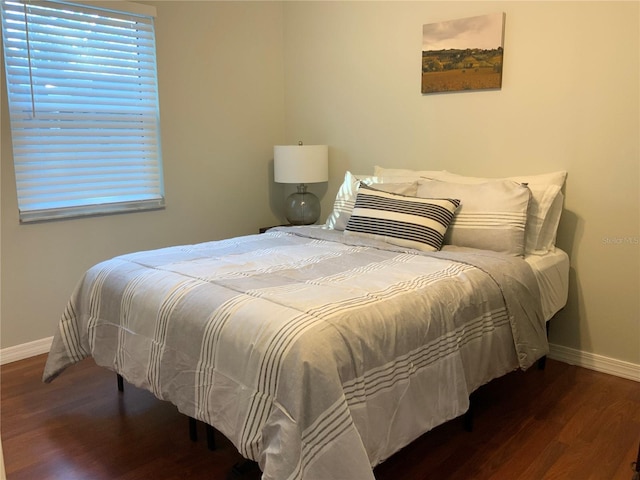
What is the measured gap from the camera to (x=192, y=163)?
3.56 meters

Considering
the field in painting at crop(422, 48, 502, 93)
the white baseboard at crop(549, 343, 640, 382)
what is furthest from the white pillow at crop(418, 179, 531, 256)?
the white baseboard at crop(549, 343, 640, 382)

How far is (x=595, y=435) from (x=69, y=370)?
260cm

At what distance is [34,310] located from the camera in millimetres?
2953

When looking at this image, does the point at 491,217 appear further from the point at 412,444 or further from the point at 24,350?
the point at 24,350

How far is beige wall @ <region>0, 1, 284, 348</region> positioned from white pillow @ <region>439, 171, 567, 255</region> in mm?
1890

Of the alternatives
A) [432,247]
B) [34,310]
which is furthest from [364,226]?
[34,310]

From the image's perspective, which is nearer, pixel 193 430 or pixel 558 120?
pixel 193 430

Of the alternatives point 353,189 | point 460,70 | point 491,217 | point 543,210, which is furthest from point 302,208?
point 543,210

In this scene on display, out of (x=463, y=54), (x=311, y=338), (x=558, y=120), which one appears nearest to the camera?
(x=311, y=338)

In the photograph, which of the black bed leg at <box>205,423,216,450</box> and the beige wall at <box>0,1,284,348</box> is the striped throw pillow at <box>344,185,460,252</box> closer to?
the black bed leg at <box>205,423,216,450</box>

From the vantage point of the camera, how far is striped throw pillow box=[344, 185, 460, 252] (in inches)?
99.3

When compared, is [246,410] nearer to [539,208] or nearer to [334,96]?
[539,208]

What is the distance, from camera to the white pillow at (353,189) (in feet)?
9.39

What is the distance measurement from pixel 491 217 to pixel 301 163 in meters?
1.50
